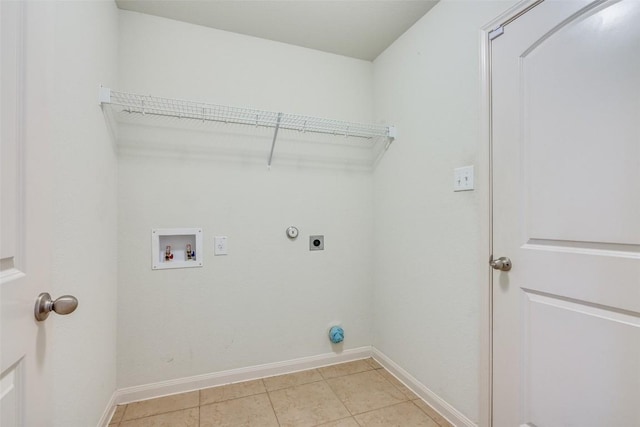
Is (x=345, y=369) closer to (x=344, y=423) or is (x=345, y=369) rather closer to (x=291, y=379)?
(x=291, y=379)

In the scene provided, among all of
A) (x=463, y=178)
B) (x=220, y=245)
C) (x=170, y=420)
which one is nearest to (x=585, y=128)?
(x=463, y=178)

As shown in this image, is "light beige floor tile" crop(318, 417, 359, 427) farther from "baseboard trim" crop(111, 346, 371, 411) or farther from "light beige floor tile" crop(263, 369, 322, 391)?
"baseboard trim" crop(111, 346, 371, 411)

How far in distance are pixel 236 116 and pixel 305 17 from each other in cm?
75

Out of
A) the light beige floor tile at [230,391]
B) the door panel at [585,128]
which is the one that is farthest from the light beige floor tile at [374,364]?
the door panel at [585,128]

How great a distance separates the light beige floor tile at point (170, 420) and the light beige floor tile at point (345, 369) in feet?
2.80

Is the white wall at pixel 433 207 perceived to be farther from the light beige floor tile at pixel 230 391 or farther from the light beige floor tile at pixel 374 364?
the light beige floor tile at pixel 230 391

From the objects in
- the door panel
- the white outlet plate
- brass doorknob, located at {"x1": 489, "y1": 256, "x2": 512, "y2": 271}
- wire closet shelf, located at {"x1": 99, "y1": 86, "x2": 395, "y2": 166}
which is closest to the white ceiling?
wire closet shelf, located at {"x1": 99, "y1": 86, "x2": 395, "y2": 166}

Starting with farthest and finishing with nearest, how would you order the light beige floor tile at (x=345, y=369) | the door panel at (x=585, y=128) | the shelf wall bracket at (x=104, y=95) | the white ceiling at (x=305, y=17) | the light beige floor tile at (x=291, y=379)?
the light beige floor tile at (x=345, y=369) → the light beige floor tile at (x=291, y=379) → the white ceiling at (x=305, y=17) → the shelf wall bracket at (x=104, y=95) → the door panel at (x=585, y=128)

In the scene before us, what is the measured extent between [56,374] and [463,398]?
182 cm

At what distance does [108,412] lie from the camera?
5.16 feet

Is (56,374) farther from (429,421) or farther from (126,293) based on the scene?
(429,421)

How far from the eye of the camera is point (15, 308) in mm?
589

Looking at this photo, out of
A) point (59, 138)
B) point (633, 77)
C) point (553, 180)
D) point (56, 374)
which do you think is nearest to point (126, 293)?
point (56, 374)

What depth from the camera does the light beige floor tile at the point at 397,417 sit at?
5.15ft
